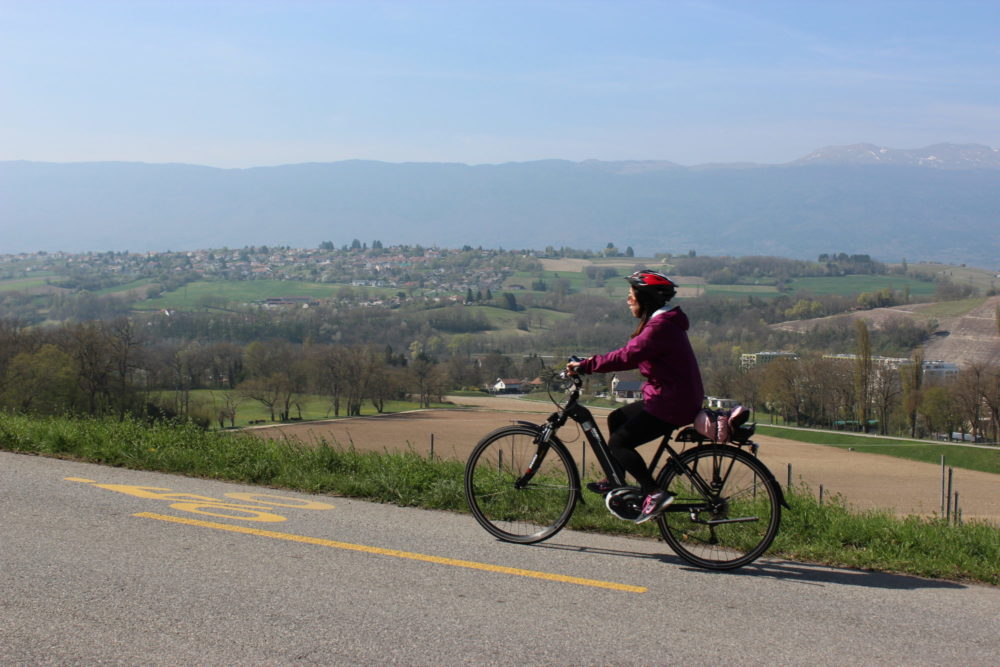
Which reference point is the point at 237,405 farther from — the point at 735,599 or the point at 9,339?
the point at 735,599

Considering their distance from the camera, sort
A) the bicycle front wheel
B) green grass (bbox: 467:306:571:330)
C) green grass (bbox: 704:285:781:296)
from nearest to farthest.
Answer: the bicycle front wheel < green grass (bbox: 467:306:571:330) < green grass (bbox: 704:285:781:296)

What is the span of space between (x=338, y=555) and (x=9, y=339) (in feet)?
155

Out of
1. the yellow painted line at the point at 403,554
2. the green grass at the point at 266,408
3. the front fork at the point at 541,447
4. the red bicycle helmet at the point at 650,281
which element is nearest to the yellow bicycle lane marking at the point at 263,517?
the yellow painted line at the point at 403,554

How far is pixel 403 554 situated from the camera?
6043 millimetres

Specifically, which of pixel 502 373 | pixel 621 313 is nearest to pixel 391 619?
pixel 502 373

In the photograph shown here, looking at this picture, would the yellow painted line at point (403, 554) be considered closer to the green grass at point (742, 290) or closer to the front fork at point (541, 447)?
the front fork at point (541, 447)

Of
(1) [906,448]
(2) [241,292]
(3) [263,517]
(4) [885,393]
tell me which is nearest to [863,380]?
(4) [885,393]

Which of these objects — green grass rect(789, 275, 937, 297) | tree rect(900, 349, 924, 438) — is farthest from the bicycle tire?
green grass rect(789, 275, 937, 297)

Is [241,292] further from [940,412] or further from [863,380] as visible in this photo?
[940,412]

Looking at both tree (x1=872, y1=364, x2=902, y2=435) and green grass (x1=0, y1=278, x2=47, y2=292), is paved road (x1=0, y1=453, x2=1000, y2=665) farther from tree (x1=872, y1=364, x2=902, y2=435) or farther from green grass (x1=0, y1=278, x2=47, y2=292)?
green grass (x1=0, y1=278, x2=47, y2=292)

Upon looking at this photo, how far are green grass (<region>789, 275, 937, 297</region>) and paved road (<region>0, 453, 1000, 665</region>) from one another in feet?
514

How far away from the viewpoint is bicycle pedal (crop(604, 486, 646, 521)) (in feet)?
20.7

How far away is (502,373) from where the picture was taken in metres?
82.4

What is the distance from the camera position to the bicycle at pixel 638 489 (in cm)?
612
